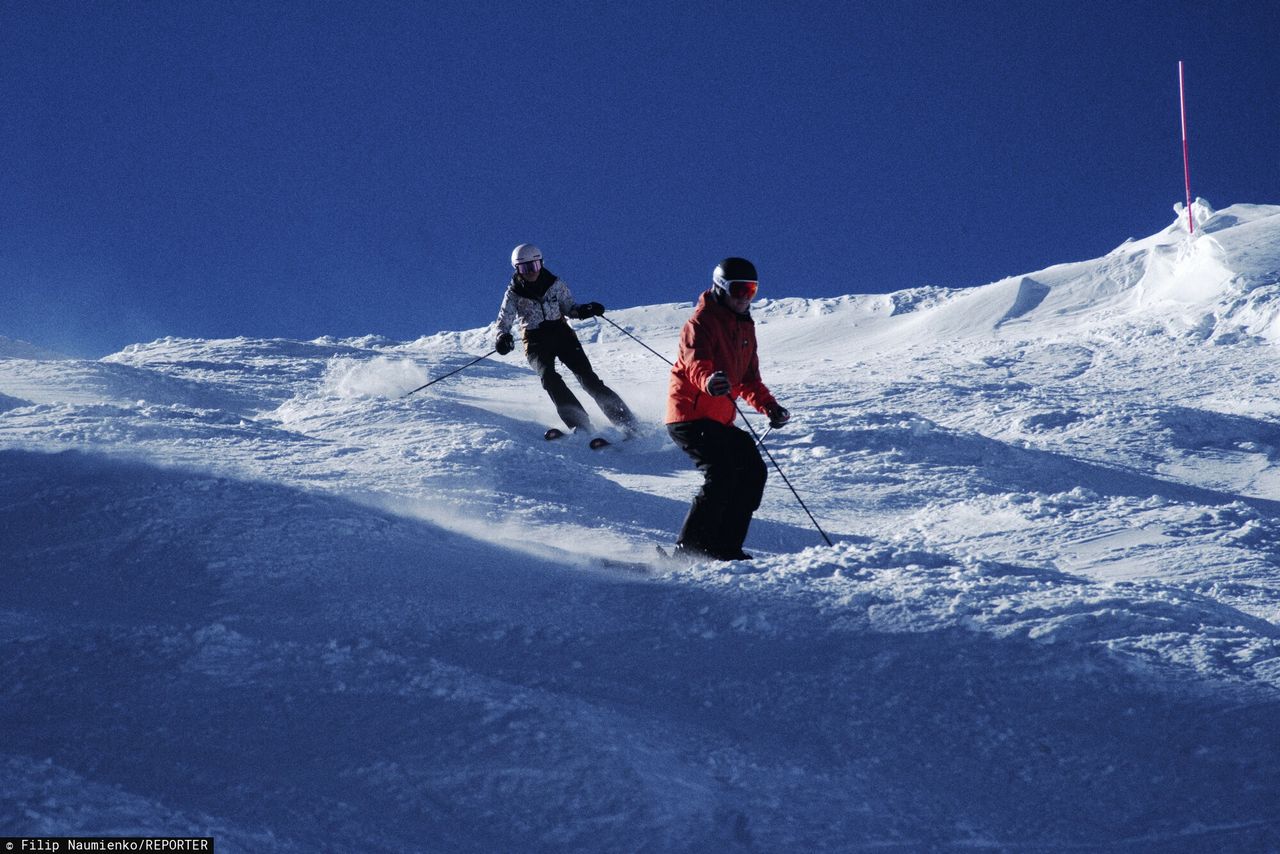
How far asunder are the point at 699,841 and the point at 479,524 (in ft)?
12.4

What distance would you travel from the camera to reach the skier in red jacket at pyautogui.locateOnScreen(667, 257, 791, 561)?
212 inches

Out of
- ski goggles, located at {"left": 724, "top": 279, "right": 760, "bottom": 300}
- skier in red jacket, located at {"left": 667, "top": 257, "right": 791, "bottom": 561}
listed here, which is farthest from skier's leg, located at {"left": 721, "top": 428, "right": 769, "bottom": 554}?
ski goggles, located at {"left": 724, "top": 279, "right": 760, "bottom": 300}

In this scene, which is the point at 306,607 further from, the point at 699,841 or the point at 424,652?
the point at 699,841

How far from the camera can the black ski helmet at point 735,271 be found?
18.2 ft

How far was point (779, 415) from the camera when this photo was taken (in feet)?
19.0

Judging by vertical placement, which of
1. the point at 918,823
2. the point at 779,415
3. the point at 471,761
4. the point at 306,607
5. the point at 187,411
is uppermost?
the point at 187,411

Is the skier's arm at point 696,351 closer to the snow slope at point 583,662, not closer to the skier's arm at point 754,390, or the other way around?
the skier's arm at point 754,390

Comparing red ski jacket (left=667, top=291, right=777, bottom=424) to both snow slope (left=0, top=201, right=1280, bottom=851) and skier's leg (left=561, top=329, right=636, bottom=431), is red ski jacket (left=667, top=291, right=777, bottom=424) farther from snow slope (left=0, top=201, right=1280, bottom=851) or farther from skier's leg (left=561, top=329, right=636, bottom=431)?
skier's leg (left=561, top=329, right=636, bottom=431)

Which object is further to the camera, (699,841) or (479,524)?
(479,524)

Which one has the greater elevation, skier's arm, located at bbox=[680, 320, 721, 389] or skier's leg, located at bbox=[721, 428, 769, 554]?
skier's arm, located at bbox=[680, 320, 721, 389]

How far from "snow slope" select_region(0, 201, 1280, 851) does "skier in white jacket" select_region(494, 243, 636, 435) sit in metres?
2.64

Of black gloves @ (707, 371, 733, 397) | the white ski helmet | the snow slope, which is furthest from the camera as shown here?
the white ski helmet

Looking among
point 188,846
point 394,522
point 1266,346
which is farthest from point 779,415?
point 1266,346

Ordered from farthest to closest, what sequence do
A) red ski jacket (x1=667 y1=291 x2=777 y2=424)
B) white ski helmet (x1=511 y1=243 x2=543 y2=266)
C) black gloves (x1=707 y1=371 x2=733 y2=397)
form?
white ski helmet (x1=511 y1=243 x2=543 y2=266) → red ski jacket (x1=667 y1=291 x2=777 y2=424) → black gloves (x1=707 y1=371 x2=733 y2=397)
